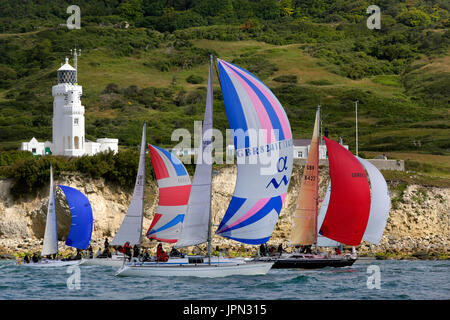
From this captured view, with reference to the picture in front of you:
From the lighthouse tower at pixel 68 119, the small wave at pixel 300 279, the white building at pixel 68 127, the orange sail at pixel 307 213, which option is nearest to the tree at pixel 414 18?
the white building at pixel 68 127

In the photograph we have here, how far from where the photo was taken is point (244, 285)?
27734 millimetres

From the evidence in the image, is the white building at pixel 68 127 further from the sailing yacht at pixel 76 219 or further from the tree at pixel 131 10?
the tree at pixel 131 10

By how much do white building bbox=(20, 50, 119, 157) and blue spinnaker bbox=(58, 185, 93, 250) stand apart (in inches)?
742

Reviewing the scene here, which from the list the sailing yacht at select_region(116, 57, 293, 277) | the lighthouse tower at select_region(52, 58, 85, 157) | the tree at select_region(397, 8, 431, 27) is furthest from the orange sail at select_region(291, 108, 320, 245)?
the tree at select_region(397, 8, 431, 27)

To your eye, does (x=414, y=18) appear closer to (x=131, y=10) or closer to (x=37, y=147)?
(x=131, y=10)

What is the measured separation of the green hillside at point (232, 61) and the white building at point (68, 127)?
28.9 ft

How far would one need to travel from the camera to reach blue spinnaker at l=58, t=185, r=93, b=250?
3897cm

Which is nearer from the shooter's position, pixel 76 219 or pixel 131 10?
pixel 76 219

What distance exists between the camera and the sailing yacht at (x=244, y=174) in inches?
1112

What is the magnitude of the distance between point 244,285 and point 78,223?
14118 millimetres

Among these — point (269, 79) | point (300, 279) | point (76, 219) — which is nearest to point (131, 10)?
point (269, 79)

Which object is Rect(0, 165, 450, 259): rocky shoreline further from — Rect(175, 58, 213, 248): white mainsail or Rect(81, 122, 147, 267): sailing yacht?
Rect(175, 58, 213, 248): white mainsail
